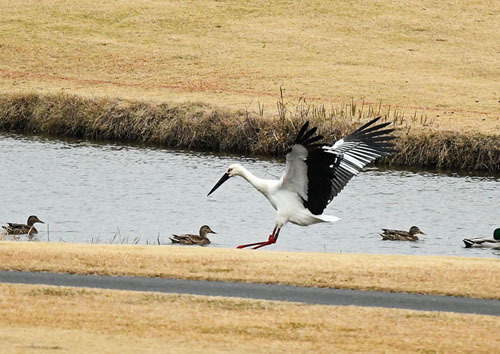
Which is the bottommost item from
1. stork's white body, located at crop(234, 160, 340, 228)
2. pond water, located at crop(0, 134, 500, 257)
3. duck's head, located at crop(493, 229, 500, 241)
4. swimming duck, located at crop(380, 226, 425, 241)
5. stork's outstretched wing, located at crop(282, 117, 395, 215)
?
pond water, located at crop(0, 134, 500, 257)

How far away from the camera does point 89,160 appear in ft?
99.6

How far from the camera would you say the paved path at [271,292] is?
12930 millimetres

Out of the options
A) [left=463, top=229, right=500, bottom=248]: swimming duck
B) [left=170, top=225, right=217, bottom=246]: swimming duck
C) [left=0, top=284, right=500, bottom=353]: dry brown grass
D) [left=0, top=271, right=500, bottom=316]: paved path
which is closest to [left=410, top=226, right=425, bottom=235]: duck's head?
[left=463, top=229, right=500, bottom=248]: swimming duck

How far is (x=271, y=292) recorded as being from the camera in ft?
43.6

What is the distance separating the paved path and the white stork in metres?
2.38

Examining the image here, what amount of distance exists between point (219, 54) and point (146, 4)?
8.19m

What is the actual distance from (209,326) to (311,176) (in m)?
4.68

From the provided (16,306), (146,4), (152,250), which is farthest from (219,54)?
(16,306)

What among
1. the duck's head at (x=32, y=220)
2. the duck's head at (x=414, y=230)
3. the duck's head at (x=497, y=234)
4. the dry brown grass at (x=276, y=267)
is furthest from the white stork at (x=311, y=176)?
the duck's head at (x=32, y=220)

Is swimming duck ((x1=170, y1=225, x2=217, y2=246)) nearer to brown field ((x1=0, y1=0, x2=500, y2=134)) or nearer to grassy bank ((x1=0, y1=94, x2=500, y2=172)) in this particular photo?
grassy bank ((x1=0, y1=94, x2=500, y2=172))

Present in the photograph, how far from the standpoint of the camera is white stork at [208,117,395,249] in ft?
50.5

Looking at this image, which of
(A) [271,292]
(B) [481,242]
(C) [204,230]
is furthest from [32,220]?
(A) [271,292]

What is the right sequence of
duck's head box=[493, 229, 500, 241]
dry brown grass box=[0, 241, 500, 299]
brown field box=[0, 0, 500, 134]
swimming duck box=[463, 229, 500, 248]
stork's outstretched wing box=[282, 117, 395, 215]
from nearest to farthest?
dry brown grass box=[0, 241, 500, 299], stork's outstretched wing box=[282, 117, 395, 215], swimming duck box=[463, 229, 500, 248], duck's head box=[493, 229, 500, 241], brown field box=[0, 0, 500, 134]

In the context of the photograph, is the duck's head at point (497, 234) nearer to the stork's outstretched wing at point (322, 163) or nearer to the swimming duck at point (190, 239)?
the stork's outstretched wing at point (322, 163)
